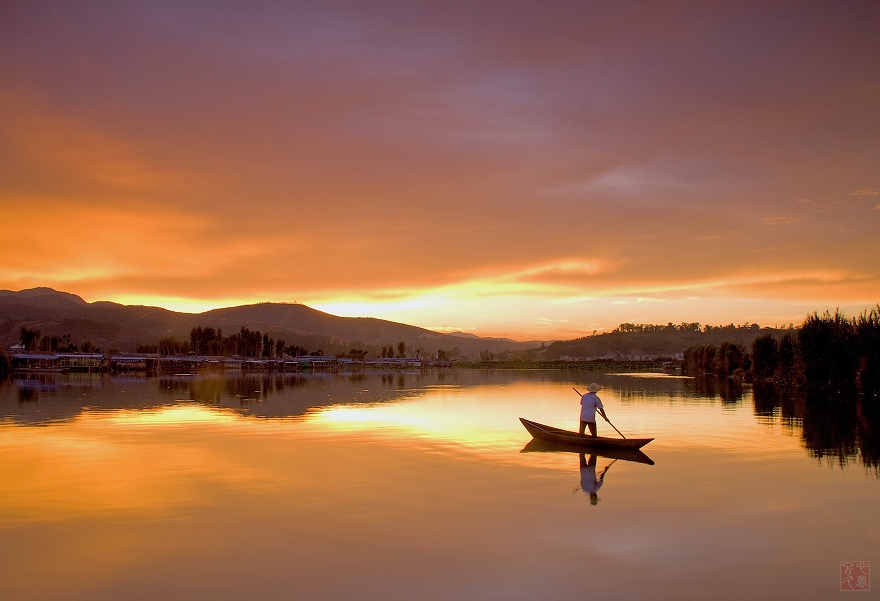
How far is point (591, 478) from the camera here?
1970cm

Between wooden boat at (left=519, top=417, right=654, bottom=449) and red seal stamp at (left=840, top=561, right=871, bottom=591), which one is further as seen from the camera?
wooden boat at (left=519, top=417, right=654, bottom=449)

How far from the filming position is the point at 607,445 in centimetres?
2422

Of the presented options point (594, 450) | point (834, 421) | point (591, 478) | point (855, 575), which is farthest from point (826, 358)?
point (855, 575)

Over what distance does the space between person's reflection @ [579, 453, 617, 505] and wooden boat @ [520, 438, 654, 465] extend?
721 millimetres

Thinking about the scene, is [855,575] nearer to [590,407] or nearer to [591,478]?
[591,478]

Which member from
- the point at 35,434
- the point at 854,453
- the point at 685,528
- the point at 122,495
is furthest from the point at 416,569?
the point at 35,434

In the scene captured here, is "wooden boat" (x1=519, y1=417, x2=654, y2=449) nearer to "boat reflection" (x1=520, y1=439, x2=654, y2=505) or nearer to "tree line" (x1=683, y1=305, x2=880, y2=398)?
"boat reflection" (x1=520, y1=439, x2=654, y2=505)

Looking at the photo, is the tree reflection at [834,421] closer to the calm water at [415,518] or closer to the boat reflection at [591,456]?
the calm water at [415,518]

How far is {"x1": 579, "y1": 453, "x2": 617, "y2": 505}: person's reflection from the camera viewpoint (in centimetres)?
1761

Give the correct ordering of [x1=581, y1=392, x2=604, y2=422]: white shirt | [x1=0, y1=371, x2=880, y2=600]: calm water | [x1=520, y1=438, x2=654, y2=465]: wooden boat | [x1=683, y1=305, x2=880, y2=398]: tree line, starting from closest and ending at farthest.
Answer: [x1=0, y1=371, x2=880, y2=600]: calm water
[x1=520, y1=438, x2=654, y2=465]: wooden boat
[x1=581, y1=392, x2=604, y2=422]: white shirt
[x1=683, y1=305, x2=880, y2=398]: tree line

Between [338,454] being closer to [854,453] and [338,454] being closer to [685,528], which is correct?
[685,528]

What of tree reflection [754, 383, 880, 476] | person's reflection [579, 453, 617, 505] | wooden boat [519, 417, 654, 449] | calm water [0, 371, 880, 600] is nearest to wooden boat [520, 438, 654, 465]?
wooden boat [519, 417, 654, 449]

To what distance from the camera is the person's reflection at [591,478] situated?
17.6 metres

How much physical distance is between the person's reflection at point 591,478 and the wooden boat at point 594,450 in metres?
Result: 0.72
